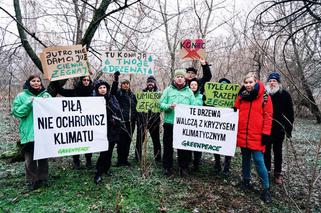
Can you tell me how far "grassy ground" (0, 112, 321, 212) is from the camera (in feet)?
13.7

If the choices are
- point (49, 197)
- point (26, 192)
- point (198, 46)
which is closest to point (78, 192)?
point (49, 197)

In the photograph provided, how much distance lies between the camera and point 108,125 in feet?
17.0

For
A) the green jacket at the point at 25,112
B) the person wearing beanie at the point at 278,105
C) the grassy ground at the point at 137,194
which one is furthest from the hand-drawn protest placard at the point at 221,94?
the green jacket at the point at 25,112

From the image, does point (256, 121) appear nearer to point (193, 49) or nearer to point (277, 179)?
point (277, 179)

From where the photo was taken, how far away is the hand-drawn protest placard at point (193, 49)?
221 inches

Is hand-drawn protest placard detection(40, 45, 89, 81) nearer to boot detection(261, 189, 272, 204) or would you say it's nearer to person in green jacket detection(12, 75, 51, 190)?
person in green jacket detection(12, 75, 51, 190)

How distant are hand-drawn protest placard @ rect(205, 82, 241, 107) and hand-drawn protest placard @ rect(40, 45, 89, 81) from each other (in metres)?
2.40

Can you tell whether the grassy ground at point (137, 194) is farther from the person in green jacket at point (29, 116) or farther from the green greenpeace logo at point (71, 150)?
the green greenpeace logo at point (71, 150)

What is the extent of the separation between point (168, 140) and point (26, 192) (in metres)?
2.67

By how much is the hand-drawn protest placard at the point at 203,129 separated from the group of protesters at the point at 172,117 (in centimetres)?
16

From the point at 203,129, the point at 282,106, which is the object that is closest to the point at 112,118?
the point at 203,129

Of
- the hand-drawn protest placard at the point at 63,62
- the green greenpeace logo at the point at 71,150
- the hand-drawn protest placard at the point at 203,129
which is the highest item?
the hand-drawn protest placard at the point at 63,62

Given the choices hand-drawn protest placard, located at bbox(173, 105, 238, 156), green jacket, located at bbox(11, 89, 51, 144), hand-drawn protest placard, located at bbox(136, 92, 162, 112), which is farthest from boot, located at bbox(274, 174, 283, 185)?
green jacket, located at bbox(11, 89, 51, 144)

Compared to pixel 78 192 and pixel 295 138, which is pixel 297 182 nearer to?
pixel 78 192
